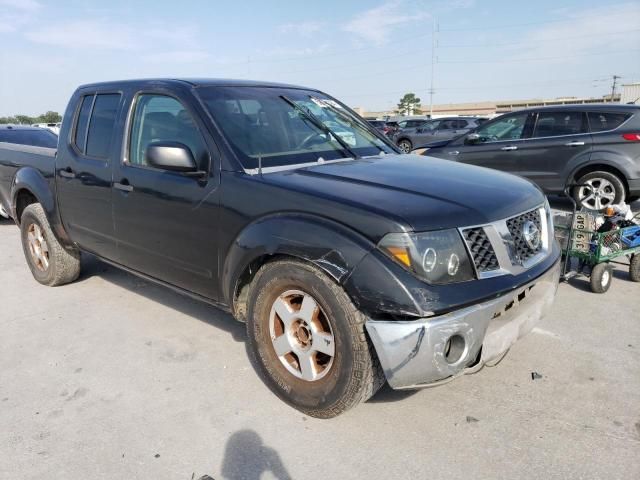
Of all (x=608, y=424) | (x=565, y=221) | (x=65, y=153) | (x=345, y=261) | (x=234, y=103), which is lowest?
(x=608, y=424)

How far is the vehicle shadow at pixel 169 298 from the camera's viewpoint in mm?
4016

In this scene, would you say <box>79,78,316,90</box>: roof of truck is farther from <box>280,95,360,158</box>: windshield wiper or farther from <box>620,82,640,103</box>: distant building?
<box>620,82,640,103</box>: distant building

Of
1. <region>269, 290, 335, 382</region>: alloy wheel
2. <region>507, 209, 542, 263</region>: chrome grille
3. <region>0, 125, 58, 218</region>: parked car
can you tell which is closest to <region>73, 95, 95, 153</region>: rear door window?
<region>269, 290, 335, 382</region>: alloy wheel

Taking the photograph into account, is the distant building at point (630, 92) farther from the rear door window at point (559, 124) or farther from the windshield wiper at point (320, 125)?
the windshield wiper at point (320, 125)

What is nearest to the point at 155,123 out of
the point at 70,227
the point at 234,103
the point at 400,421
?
the point at 234,103

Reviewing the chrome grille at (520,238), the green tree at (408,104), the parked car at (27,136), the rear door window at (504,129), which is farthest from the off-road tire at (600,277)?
the green tree at (408,104)

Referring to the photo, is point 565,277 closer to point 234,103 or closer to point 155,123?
point 234,103

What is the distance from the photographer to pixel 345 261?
2383 mm

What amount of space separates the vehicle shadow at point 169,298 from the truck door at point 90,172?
2.31ft

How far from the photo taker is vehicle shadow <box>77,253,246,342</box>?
4016 millimetres

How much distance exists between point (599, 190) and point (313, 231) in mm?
6520

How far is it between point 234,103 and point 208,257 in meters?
1.04

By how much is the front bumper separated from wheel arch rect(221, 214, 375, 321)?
33 centimetres

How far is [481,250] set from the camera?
8.09ft
